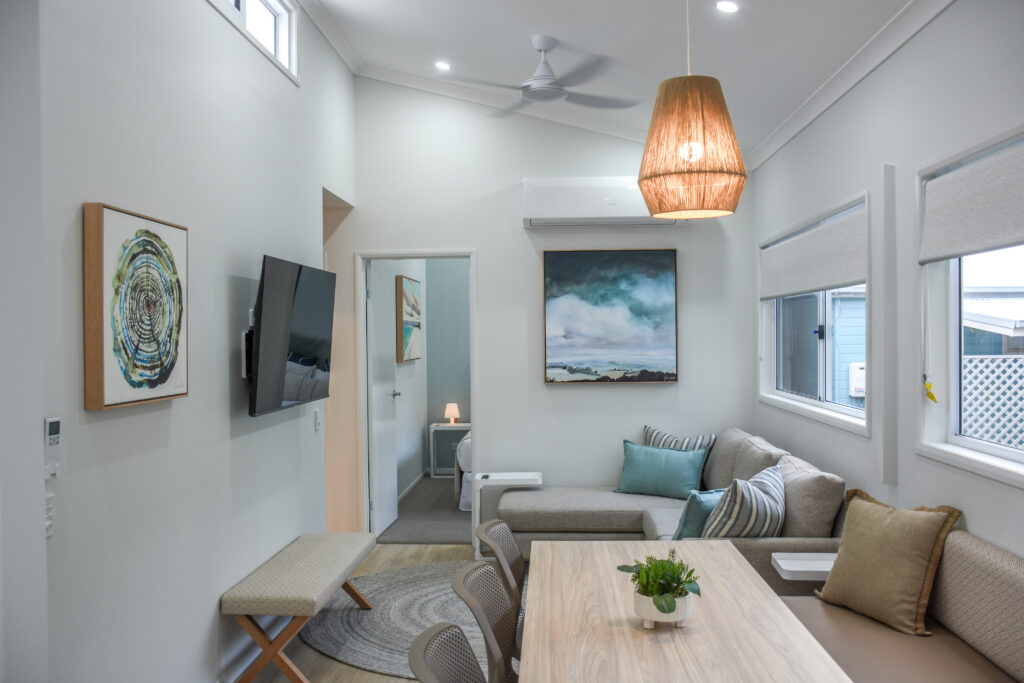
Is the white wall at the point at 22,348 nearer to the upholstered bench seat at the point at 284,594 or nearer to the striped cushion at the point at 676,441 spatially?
the upholstered bench seat at the point at 284,594

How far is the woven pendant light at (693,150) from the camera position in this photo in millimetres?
2168

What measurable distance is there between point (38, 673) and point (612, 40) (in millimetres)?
3525

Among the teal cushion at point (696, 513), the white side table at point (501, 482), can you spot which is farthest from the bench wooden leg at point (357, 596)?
the teal cushion at point (696, 513)

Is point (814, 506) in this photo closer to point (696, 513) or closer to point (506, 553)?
point (696, 513)

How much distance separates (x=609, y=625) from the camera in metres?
2.04

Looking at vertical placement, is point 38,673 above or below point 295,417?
below

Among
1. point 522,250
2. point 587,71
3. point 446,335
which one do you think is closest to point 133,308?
point 587,71

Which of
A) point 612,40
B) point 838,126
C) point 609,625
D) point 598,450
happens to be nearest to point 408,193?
point 612,40

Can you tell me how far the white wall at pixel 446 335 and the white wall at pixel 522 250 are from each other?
2641 millimetres

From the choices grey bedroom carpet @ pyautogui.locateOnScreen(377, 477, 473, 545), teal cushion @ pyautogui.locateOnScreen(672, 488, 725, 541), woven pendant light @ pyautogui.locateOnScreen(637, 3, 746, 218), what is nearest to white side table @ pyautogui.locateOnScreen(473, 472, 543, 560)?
grey bedroom carpet @ pyautogui.locateOnScreen(377, 477, 473, 545)

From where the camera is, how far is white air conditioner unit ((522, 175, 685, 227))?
486cm

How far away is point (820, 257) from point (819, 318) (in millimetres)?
418

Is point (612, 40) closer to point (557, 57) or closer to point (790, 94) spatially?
point (557, 57)

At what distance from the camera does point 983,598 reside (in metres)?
2.24
